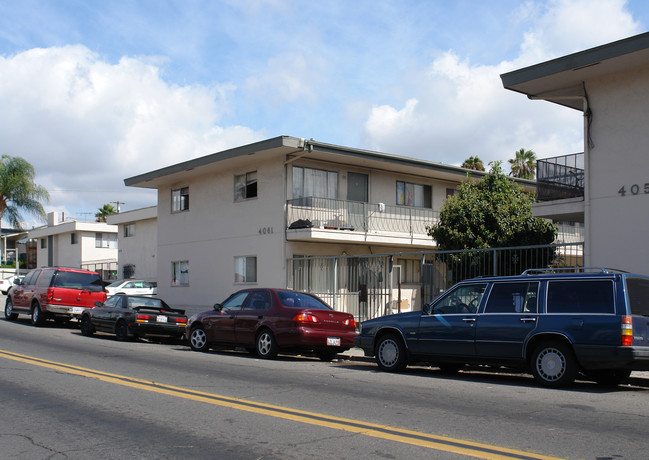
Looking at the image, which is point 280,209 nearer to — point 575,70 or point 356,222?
point 356,222

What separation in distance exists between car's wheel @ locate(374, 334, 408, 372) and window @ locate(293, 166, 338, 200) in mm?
11668

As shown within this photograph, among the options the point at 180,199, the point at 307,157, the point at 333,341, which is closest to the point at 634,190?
the point at 333,341

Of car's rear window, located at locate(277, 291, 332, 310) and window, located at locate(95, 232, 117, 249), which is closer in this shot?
car's rear window, located at locate(277, 291, 332, 310)

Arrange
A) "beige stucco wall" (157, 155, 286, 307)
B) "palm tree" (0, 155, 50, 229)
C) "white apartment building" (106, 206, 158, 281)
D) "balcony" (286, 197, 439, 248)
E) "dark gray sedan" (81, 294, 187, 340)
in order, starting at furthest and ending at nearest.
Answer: "palm tree" (0, 155, 50, 229) < "white apartment building" (106, 206, 158, 281) < "beige stucco wall" (157, 155, 286, 307) < "balcony" (286, 197, 439, 248) < "dark gray sedan" (81, 294, 187, 340)

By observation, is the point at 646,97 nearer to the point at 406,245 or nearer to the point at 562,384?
the point at 562,384

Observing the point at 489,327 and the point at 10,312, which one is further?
the point at 10,312

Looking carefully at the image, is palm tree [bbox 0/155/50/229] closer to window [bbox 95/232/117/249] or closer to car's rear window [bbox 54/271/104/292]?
window [bbox 95/232/117/249]

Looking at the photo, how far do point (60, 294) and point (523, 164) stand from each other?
105 ft

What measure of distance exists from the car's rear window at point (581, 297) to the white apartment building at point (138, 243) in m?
29.9

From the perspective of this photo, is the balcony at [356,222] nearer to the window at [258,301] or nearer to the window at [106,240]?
the window at [258,301]

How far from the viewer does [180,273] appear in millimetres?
28031

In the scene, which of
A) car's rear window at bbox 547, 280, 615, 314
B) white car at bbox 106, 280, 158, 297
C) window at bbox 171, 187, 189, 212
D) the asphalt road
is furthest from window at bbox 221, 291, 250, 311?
white car at bbox 106, 280, 158, 297

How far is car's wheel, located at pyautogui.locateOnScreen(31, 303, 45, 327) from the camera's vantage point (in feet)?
71.7

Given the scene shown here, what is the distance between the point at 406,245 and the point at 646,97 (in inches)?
466
